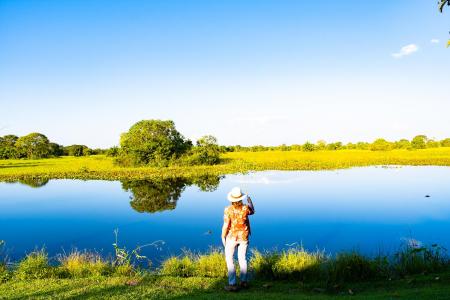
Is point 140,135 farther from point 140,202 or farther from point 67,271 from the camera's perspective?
point 67,271

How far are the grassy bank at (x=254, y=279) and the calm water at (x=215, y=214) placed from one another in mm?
2596

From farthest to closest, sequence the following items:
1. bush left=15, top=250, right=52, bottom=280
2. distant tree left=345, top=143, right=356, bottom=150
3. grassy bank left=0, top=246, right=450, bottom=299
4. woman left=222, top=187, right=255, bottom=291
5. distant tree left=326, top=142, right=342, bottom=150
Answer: distant tree left=345, top=143, right=356, bottom=150
distant tree left=326, top=142, right=342, bottom=150
bush left=15, top=250, right=52, bottom=280
woman left=222, top=187, right=255, bottom=291
grassy bank left=0, top=246, right=450, bottom=299

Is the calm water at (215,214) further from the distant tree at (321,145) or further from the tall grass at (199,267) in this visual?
the distant tree at (321,145)

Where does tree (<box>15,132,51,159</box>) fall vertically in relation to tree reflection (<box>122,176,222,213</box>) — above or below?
above

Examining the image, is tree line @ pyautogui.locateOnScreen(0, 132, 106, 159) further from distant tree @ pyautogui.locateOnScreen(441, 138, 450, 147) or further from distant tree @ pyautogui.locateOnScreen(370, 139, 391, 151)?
distant tree @ pyautogui.locateOnScreen(441, 138, 450, 147)

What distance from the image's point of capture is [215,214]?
1873 centimetres

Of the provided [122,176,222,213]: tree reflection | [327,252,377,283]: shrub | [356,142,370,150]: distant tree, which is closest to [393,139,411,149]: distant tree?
[356,142,370,150]: distant tree

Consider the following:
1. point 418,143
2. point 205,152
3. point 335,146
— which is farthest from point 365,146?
point 205,152

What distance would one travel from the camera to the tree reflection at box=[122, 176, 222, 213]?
21.5 m

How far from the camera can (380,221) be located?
1645cm

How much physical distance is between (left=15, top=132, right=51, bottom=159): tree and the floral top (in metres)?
86.4

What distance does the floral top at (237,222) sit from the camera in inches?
309

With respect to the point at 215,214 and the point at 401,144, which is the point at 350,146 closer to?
the point at 401,144

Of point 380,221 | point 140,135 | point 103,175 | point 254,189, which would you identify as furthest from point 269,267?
point 140,135
